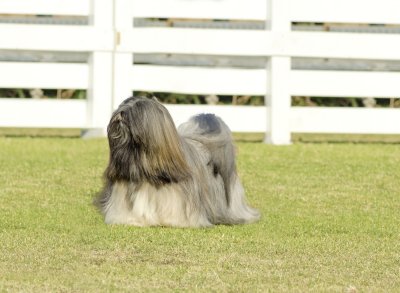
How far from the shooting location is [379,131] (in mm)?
16297

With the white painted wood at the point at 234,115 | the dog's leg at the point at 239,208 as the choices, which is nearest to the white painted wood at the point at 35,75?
the white painted wood at the point at 234,115

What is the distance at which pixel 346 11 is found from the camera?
53.6 feet

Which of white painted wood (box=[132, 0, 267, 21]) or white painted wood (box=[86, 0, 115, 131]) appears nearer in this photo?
white painted wood (box=[86, 0, 115, 131])

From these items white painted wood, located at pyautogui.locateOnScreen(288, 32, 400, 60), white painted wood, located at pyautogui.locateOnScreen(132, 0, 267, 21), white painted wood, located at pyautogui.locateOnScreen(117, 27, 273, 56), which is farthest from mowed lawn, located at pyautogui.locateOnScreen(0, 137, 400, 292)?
white painted wood, located at pyautogui.locateOnScreen(132, 0, 267, 21)

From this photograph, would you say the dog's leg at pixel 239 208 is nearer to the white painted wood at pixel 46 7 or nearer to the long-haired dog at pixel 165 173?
the long-haired dog at pixel 165 173

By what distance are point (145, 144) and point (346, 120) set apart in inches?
298

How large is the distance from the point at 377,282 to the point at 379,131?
9.13m

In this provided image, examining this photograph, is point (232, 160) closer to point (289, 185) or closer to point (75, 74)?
point (289, 185)

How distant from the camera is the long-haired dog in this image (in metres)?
9.04

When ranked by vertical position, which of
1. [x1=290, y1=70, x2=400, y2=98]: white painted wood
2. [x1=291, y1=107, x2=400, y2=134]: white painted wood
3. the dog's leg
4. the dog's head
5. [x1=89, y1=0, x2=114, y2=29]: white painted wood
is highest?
[x1=89, y1=0, x2=114, y2=29]: white painted wood

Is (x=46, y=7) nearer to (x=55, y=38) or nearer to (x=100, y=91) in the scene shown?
(x=55, y=38)

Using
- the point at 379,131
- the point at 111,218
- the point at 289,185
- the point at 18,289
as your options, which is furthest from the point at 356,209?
the point at 379,131

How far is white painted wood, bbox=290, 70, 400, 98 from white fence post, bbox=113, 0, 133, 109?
82.8 inches

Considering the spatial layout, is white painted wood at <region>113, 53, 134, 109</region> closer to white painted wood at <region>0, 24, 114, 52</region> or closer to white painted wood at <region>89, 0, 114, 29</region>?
white painted wood at <region>0, 24, 114, 52</region>
